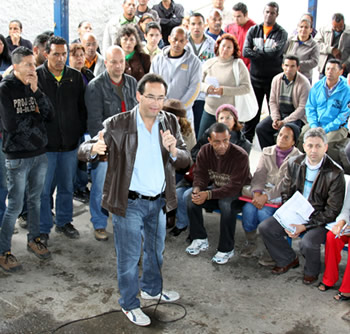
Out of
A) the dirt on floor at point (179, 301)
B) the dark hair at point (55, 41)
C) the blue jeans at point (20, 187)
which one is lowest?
the dirt on floor at point (179, 301)

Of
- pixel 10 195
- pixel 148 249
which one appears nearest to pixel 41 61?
pixel 10 195

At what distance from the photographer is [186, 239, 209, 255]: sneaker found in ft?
17.9

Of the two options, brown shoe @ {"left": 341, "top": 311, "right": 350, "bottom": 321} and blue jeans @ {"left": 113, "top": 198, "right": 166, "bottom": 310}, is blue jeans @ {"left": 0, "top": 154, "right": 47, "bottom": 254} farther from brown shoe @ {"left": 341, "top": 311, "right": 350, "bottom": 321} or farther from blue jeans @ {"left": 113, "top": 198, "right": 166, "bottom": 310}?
brown shoe @ {"left": 341, "top": 311, "right": 350, "bottom": 321}

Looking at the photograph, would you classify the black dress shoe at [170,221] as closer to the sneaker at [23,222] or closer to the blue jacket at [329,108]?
the sneaker at [23,222]

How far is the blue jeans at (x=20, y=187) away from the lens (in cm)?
486

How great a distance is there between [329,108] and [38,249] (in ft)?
13.3

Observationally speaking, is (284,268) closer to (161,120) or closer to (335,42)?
(161,120)

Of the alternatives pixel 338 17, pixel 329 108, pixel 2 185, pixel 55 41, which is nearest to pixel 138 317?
pixel 2 185

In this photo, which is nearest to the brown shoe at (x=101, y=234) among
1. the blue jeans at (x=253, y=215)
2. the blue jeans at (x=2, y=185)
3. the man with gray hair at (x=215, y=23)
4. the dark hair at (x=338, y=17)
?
the blue jeans at (x=2, y=185)

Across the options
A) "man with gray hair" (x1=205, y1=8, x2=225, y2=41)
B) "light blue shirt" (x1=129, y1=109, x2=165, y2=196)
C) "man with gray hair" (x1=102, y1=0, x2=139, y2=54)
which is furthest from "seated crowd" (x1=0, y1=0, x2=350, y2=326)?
"man with gray hair" (x1=102, y1=0, x2=139, y2=54)

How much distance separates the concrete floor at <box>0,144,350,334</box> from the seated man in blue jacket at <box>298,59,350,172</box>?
73.8 inches

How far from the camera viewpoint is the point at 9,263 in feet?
16.2

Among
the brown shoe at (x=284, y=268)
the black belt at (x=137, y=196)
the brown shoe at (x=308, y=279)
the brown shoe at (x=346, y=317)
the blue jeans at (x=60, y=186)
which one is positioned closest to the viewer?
the black belt at (x=137, y=196)

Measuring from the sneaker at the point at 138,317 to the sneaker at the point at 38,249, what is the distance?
1.46 m
